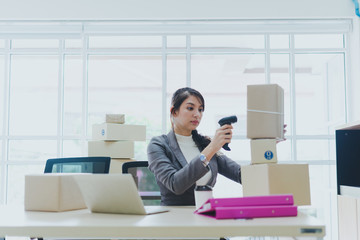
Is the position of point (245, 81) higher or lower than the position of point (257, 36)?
lower

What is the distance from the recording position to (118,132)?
172 inches

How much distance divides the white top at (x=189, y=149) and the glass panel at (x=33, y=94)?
123 inches

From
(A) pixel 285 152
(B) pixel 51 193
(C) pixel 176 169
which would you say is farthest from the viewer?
(A) pixel 285 152

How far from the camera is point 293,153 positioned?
16.7ft

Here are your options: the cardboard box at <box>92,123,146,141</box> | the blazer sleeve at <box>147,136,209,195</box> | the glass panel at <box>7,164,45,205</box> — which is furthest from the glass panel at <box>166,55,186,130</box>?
the blazer sleeve at <box>147,136,209,195</box>

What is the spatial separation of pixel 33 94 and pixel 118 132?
1.75 metres

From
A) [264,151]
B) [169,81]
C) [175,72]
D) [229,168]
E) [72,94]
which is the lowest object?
[229,168]

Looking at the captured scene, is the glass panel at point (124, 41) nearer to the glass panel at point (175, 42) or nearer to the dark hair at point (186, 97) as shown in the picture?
the glass panel at point (175, 42)

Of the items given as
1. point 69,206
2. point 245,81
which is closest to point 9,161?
point 245,81

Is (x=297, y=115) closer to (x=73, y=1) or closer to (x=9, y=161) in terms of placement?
(x=73, y=1)

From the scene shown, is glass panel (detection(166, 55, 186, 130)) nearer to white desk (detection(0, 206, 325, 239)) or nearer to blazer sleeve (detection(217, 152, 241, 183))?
blazer sleeve (detection(217, 152, 241, 183))

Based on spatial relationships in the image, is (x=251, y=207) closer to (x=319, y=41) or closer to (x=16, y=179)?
(x=319, y=41)

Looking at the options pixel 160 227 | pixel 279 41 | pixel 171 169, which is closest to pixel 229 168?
pixel 171 169

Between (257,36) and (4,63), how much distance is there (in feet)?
9.99
